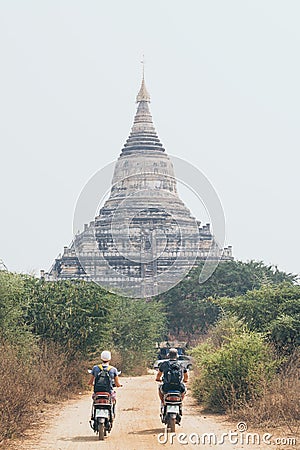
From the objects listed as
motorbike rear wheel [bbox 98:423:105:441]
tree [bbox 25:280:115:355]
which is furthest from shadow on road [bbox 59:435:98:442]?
tree [bbox 25:280:115:355]

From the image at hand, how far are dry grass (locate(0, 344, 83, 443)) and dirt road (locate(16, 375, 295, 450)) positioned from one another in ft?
1.10

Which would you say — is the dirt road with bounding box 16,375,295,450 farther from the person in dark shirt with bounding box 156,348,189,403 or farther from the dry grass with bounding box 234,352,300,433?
the person in dark shirt with bounding box 156,348,189,403

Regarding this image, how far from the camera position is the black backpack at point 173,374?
10961 mm

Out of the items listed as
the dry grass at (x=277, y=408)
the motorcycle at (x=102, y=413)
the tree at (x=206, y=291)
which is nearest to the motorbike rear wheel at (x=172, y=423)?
the motorcycle at (x=102, y=413)

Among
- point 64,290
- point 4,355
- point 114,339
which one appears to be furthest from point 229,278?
point 4,355

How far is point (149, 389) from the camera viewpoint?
19906 millimetres

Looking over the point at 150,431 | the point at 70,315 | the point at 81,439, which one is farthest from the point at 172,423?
the point at 70,315

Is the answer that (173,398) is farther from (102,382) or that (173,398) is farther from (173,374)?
(102,382)

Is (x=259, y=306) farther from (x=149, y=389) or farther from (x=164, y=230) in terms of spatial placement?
(x=164, y=230)

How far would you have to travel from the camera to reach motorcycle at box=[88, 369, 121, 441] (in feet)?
34.3

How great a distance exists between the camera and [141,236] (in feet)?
193

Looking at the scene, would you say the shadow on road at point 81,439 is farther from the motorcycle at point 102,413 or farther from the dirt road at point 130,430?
the motorcycle at point 102,413

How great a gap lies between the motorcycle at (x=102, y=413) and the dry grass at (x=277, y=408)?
81.5 inches

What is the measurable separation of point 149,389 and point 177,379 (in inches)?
357
